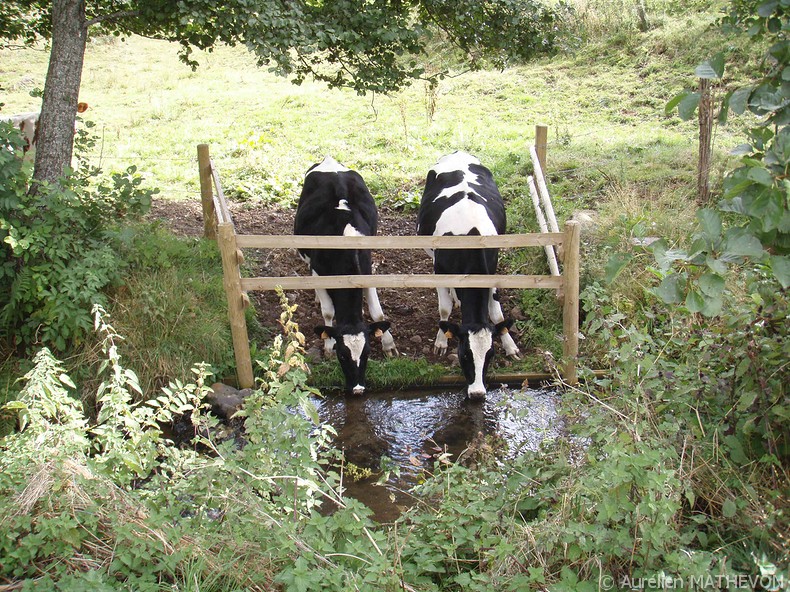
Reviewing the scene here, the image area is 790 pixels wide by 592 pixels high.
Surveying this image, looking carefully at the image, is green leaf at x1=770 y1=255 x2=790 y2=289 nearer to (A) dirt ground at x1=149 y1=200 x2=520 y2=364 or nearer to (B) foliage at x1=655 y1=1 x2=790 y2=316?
(B) foliage at x1=655 y1=1 x2=790 y2=316

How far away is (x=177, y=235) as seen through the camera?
8.27m

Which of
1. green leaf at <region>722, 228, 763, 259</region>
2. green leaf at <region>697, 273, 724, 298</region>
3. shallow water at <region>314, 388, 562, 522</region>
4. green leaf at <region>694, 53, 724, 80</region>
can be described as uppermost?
green leaf at <region>694, 53, 724, 80</region>

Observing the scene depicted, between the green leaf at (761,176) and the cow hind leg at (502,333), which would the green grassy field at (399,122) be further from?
the green leaf at (761,176)

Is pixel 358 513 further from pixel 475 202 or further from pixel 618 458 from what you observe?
pixel 475 202

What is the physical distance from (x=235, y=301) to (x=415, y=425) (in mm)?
1899

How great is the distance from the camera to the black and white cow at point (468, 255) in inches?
246

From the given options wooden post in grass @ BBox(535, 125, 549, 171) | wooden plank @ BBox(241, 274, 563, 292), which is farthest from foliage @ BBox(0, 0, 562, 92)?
wooden plank @ BBox(241, 274, 563, 292)

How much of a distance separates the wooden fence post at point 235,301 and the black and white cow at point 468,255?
5.82 feet

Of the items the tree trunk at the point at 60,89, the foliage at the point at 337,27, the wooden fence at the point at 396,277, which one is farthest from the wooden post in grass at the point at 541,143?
the tree trunk at the point at 60,89

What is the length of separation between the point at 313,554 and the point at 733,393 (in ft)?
6.96

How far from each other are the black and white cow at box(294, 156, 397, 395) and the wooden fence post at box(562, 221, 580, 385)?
5.48ft

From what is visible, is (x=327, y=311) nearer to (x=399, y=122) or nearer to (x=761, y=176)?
(x=761, y=176)

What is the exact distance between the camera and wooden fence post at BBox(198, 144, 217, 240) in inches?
316

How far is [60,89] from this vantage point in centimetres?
631
